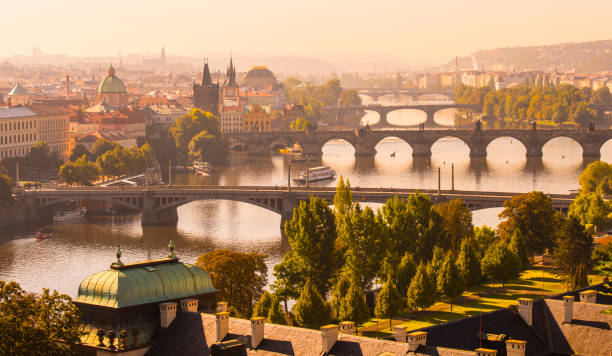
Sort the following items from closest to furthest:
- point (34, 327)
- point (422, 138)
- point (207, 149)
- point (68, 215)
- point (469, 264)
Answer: point (34, 327) → point (469, 264) → point (68, 215) → point (207, 149) → point (422, 138)

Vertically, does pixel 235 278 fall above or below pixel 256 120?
below

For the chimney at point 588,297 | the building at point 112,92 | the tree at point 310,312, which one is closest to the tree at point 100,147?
the building at point 112,92

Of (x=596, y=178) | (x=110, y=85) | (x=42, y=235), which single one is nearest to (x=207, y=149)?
(x=110, y=85)

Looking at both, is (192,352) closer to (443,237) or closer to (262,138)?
(443,237)

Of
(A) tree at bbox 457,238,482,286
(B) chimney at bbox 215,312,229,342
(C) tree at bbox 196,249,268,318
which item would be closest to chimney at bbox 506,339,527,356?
(B) chimney at bbox 215,312,229,342

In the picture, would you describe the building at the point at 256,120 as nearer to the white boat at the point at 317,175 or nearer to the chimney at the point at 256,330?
the white boat at the point at 317,175

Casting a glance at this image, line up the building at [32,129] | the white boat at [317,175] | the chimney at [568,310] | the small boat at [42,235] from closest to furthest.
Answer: the chimney at [568,310], the small boat at [42,235], the white boat at [317,175], the building at [32,129]

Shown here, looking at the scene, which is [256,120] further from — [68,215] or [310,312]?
[310,312]
